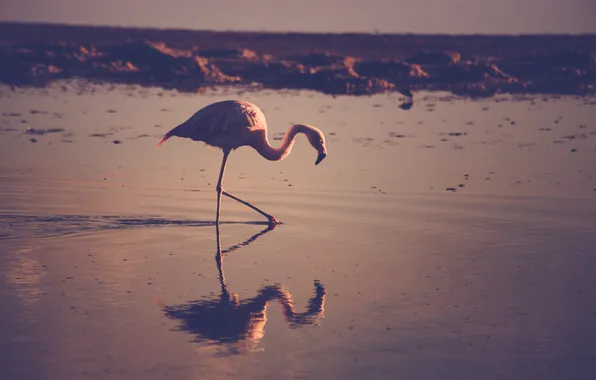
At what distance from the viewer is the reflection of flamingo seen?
24.3 ft

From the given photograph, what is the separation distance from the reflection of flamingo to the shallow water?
0.09 ft

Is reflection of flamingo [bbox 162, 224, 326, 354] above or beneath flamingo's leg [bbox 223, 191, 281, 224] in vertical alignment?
beneath

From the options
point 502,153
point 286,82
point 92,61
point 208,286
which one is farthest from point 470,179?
point 92,61

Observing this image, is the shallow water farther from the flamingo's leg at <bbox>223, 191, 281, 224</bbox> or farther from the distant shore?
the distant shore

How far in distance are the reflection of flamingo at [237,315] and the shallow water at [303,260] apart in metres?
0.03

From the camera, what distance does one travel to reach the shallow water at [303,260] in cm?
699

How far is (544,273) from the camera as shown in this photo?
9633mm

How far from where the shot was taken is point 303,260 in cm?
1008

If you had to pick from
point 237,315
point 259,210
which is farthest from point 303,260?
point 259,210

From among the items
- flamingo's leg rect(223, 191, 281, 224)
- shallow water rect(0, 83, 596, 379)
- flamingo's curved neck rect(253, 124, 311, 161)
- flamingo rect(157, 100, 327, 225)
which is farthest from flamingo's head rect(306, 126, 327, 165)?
flamingo's leg rect(223, 191, 281, 224)

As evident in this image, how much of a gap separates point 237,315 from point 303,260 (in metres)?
2.20

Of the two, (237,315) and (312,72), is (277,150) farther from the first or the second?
(312,72)

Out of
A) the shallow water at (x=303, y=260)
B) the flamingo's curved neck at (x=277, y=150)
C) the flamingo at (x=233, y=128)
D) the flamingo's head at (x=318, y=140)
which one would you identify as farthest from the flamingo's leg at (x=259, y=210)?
the flamingo's head at (x=318, y=140)

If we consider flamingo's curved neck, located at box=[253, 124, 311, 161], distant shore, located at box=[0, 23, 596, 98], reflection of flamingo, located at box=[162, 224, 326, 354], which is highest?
distant shore, located at box=[0, 23, 596, 98]
